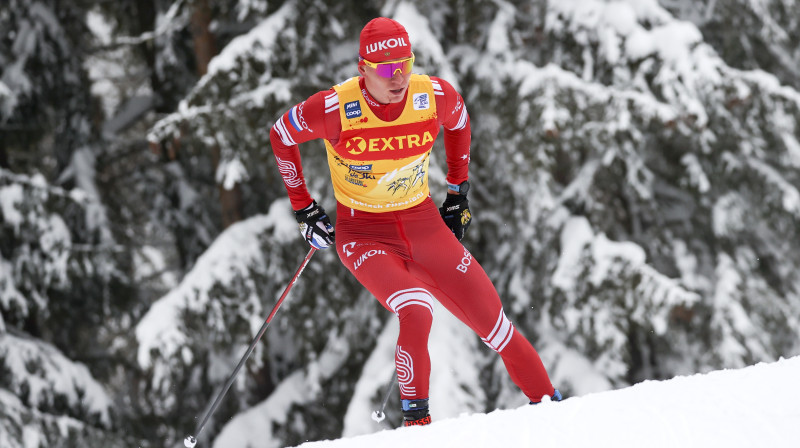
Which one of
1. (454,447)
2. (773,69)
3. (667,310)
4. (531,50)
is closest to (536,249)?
(667,310)

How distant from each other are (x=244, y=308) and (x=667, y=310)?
3881 millimetres

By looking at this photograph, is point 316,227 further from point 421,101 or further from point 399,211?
point 421,101

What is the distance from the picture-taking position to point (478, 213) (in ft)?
25.7

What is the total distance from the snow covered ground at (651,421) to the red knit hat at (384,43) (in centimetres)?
149

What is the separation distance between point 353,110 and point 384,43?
0.32 metres

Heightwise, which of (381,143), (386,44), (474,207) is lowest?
(474,207)

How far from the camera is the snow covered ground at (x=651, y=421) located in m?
2.26

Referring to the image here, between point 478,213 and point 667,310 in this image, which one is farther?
point 478,213

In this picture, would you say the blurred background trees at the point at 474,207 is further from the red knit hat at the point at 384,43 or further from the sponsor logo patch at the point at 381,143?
the red knit hat at the point at 384,43

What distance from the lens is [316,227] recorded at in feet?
12.2

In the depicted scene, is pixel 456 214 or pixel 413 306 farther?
pixel 456 214

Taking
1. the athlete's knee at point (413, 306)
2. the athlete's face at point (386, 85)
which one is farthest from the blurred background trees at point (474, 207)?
the athlete's knee at point (413, 306)

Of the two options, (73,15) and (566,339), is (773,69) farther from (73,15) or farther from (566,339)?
(73,15)

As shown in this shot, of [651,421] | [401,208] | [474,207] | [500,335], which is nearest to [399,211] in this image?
[401,208]
